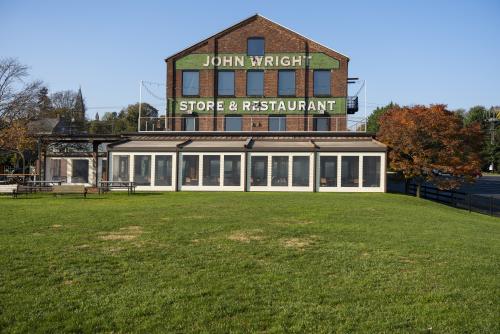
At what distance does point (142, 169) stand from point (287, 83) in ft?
44.3

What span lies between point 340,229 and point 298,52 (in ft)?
84.8

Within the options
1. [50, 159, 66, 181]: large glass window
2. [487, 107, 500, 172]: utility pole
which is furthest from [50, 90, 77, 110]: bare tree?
[487, 107, 500, 172]: utility pole

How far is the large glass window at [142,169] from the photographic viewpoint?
2858cm

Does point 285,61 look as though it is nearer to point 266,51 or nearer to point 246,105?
point 266,51

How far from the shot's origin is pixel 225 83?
119 ft

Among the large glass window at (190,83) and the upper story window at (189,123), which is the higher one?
the large glass window at (190,83)

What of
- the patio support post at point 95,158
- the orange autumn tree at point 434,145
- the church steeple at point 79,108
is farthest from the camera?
the church steeple at point 79,108

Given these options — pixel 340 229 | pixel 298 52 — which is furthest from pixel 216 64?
pixel 340 229

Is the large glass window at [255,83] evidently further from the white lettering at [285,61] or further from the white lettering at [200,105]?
the white lettering at [200,105]

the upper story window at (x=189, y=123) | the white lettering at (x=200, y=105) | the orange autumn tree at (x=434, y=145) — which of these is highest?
the white lettering at (x=200, y=105)

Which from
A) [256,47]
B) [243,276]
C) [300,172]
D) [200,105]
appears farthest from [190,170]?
[243,276]

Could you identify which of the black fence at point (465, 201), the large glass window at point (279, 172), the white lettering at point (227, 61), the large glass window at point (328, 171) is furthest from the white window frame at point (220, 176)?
the black fence at point (465, 201)

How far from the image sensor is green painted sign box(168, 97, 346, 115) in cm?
3538

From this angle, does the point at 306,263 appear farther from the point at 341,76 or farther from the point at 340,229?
the point at 341,76
